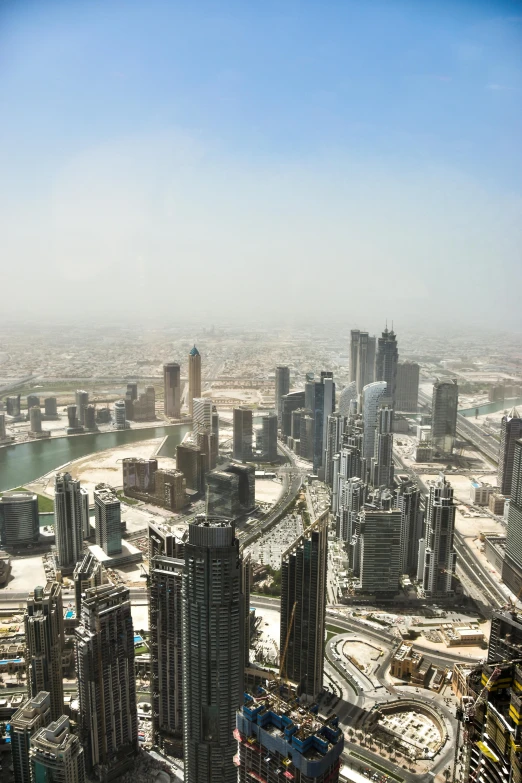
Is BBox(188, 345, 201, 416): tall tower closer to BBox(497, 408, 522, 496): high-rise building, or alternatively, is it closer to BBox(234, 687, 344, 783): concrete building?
BBox(497, 408, 522, 496): high-rise building

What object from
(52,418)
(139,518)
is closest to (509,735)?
(139,518)

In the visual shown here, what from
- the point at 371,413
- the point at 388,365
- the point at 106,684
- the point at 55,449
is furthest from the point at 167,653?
the point at 388,365

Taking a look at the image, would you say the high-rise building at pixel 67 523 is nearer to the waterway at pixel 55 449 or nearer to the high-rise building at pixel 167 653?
the waterway at pixel 55 449

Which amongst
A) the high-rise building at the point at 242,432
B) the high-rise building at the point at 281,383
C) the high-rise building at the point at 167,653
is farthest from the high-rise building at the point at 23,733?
the high-rise building at the point at 281,383

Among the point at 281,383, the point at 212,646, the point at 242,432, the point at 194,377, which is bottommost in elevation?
the point at 242,432

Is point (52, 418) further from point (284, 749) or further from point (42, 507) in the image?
point (284, 749)

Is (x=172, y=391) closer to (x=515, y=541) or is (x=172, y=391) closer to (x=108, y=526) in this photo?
(x=108, y=526)
